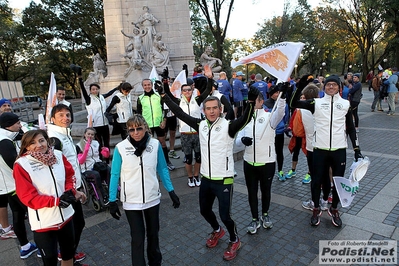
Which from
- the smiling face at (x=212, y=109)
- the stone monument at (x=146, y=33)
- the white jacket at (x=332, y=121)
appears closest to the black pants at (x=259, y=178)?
the white jacket at (x=332, y=121)

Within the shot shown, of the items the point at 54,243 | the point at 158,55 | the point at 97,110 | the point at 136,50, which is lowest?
the point at 54,243

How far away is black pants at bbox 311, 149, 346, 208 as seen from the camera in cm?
379

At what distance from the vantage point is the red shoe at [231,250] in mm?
3316

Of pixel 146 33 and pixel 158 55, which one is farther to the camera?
pixel 146 33

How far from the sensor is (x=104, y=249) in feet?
12.3

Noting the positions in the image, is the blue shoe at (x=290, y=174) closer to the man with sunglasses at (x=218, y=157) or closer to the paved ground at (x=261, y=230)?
the paved ground at (x=261, y=230)

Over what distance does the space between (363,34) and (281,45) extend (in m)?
36.6

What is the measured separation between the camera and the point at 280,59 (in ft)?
11.2

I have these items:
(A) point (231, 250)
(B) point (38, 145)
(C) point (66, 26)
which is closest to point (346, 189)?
(A) point (231, 250)

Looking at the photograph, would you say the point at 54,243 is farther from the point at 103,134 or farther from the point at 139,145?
the point at 103,134

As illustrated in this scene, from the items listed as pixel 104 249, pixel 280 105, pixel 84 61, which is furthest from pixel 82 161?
pixel 84 61

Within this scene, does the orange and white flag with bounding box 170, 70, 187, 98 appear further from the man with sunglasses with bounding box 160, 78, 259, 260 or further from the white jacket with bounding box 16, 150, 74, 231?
the white jacket with bounding box 16, 150, 74, 231

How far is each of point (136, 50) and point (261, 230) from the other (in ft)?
36.6

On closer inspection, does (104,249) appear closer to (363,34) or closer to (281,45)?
(281,45)
